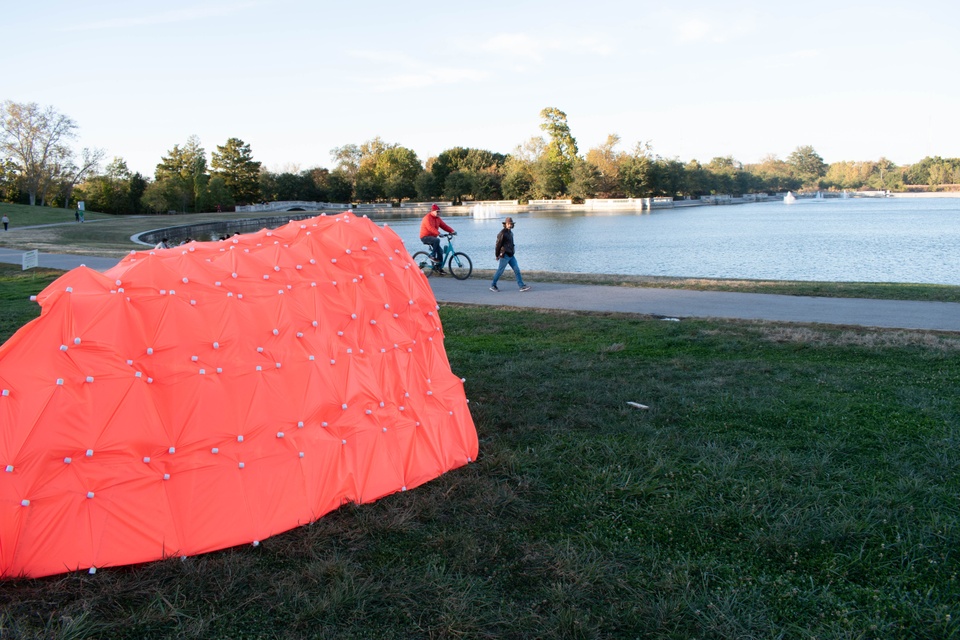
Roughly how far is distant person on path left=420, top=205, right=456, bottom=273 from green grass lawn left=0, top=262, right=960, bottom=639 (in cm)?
944

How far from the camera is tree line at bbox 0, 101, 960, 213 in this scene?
7862 cm

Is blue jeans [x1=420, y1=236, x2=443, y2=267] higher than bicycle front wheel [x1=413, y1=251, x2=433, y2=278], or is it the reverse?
blue jeans [x1=420, y1=236, x2=443, y2=267]

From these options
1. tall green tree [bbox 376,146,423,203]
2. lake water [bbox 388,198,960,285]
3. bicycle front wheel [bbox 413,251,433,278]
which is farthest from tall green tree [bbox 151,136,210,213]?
bicycle front wheel [bbox 413,251,433,278]

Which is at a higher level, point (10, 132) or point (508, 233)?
point (10, 132)

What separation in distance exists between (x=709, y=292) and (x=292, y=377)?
10502 mm

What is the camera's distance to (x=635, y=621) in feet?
10.4

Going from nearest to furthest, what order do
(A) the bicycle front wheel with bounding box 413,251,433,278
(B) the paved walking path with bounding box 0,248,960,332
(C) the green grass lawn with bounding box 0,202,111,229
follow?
1. (B) the paved walking path with bounding box 0,248,960,332
2. (A) the bicycle front wheel with bounding box 413,251,433,278
3. (C) the green grass lawn with bounding box 0,202,111,229

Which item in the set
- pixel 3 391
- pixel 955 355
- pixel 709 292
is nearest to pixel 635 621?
pixel 3 391

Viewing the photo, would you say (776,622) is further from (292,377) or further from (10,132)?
(10,132)

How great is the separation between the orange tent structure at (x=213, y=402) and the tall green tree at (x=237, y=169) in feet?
329

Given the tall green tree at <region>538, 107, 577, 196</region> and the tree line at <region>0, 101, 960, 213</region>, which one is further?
the tall green tree at <region>538, 107, 577, 196</region>

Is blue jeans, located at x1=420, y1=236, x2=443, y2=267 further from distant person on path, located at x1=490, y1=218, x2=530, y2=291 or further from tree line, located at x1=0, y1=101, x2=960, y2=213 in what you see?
tree line, located at x1=0, y1=101, x2=960, y2=213

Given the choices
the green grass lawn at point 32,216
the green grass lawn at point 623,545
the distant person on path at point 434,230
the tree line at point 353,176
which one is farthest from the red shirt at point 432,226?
the tree line at point 353,176

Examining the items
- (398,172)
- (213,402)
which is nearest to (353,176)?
(398,172)
